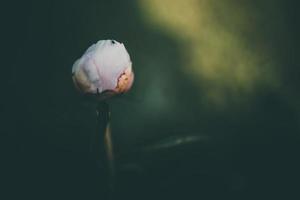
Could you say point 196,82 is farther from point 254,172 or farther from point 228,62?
point 254,172

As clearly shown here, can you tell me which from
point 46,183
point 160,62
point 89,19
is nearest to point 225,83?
point 160,62

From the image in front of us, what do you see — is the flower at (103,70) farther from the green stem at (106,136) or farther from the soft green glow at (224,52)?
the soft green glow at (224,52)

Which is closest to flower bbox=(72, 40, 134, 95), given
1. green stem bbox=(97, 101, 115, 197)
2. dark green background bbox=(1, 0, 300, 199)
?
green stem bbox=(97, 101, 115, 197)

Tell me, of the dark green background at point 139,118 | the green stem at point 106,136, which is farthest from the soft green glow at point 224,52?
the green stem at point 106,136

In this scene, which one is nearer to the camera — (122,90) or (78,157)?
(122,90)

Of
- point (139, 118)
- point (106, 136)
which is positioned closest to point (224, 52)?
point (139, 118)

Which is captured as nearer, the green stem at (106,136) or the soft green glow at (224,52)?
the green stem at (106,136)
